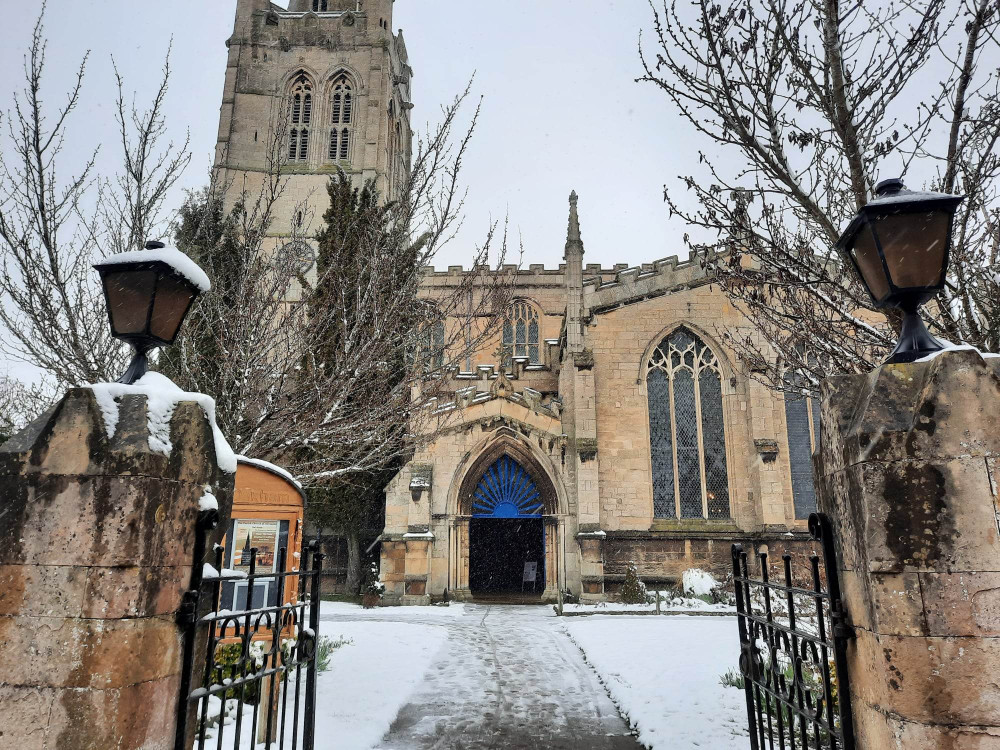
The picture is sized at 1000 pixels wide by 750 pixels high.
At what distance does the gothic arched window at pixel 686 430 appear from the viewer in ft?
58.2

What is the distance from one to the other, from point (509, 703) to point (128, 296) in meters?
5.91

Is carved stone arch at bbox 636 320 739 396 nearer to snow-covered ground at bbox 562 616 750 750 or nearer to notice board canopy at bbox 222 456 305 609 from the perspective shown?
snow-covered ground at bbox 562 616 750 750

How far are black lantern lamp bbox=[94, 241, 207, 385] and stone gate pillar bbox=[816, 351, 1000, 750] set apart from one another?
10.3 feet

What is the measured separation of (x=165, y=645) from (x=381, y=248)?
5.26 m

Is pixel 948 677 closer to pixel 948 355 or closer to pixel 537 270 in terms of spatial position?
pixel 948 355

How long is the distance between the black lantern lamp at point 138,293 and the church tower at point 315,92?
30.8 metres

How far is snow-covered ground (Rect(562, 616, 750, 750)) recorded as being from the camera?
5.82 metres

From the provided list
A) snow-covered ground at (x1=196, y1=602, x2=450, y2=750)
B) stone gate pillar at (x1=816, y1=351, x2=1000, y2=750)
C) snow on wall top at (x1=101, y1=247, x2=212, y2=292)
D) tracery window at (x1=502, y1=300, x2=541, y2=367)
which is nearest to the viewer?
stone gate pillar at (x1=816, y1=351, x2=1000, y2=750)

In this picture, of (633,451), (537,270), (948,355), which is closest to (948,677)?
(948,355)

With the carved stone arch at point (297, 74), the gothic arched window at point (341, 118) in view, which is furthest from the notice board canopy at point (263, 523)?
the carved stone arch at point (297, 74)

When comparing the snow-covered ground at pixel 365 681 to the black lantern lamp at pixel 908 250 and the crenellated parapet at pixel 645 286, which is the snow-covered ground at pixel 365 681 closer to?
the black lantern lamp at pixel 908 250

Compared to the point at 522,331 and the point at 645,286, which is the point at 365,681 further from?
the point at 522,331

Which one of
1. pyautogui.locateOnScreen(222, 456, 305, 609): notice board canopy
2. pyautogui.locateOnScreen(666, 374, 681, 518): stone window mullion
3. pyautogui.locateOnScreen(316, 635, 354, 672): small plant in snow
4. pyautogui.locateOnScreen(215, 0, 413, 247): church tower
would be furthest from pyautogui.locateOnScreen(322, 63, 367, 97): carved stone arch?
pyautogui.locateOnScreen(222, 456, 305, 609): notice board canopy

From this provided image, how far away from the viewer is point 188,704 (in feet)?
9.61
